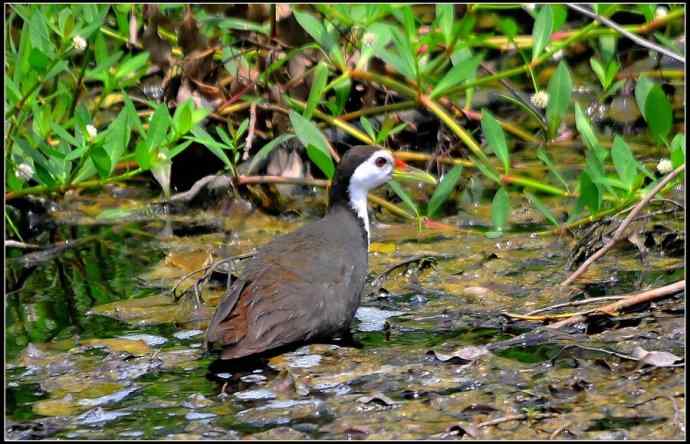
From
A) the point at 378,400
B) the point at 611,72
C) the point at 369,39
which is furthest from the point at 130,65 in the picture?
the point at 378,400

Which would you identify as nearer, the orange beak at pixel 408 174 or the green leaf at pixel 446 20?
the orange beak at pixel 408 174

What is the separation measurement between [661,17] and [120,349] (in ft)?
12.7

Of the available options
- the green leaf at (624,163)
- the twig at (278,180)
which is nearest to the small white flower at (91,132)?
the twig at (278,180)

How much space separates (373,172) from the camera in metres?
6.06

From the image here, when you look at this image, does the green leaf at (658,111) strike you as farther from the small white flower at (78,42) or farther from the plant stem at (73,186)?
the small white flower at (78,42)

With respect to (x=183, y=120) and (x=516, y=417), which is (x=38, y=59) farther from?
(x=516, y=417)

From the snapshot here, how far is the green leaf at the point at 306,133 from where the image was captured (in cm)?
623

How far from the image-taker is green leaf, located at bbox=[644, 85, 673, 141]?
5574mm

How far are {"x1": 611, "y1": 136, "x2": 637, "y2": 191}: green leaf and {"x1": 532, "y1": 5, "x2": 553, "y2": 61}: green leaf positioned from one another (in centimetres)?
102

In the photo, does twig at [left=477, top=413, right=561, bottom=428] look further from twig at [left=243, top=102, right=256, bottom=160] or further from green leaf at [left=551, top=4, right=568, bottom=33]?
green leaf at [left=551, top=4, right=568, bottom=33]

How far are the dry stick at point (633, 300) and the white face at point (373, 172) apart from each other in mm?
1292

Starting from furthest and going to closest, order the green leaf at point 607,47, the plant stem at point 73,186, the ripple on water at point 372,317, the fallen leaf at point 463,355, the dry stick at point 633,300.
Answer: the green leaf at point 607,47 → the plant stem at point 73,186 → the ripple on water at point 372,317 → the dry stick at point 633,300 → the fallen leaf at point 463,355

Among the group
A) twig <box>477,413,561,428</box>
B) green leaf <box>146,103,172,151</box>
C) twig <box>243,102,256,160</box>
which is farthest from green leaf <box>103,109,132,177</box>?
twig <box>477,413,561,428</box>

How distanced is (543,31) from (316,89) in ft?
4.08
